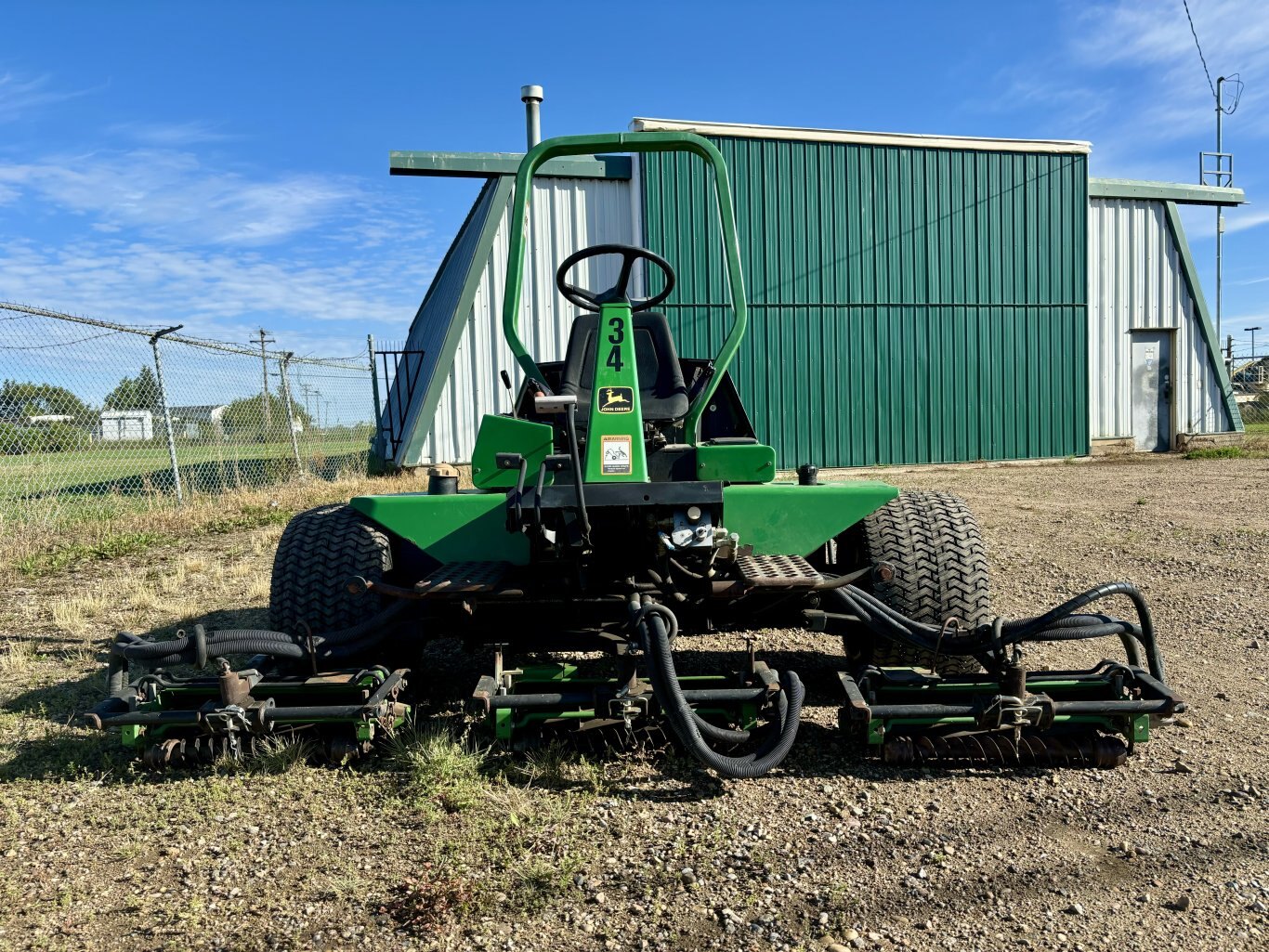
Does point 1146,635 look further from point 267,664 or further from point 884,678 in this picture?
point 267,664

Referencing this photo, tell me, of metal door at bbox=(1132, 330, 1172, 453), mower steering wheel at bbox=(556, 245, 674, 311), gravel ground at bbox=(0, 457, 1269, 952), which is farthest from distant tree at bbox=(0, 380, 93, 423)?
metal door at bbox=(1132, 330, 1172, 453)

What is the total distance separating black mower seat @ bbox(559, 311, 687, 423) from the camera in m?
3.80

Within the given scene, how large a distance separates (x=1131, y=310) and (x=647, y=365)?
1429cm

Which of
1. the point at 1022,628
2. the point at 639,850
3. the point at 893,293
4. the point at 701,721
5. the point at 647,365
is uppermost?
the point at 893,293

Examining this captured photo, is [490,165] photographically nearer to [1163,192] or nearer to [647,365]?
[647,365]

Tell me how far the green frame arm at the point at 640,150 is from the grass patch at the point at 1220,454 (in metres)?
14.0

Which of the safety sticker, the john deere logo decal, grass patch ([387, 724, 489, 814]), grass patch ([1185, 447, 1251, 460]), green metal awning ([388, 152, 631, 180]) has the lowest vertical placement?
grass patch ([387, 724, 489, 814])

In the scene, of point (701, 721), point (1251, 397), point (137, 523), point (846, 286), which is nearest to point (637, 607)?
point (701, 721)

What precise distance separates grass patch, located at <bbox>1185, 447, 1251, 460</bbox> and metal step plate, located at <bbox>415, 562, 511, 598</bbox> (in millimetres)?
14990

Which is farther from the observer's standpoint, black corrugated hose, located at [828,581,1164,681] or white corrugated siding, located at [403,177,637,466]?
white corrugated siding, located at [403,177,637,466]

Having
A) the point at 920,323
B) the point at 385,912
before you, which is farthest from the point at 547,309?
the point at 385,912

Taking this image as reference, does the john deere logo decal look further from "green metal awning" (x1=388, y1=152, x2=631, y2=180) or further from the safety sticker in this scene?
"green metal awning" (x1=388, y1=152, x2=631, y2=180)

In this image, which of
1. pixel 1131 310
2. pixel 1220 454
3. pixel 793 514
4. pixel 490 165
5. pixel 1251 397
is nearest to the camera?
pixel 793 514

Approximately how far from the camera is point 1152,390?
15477mm
